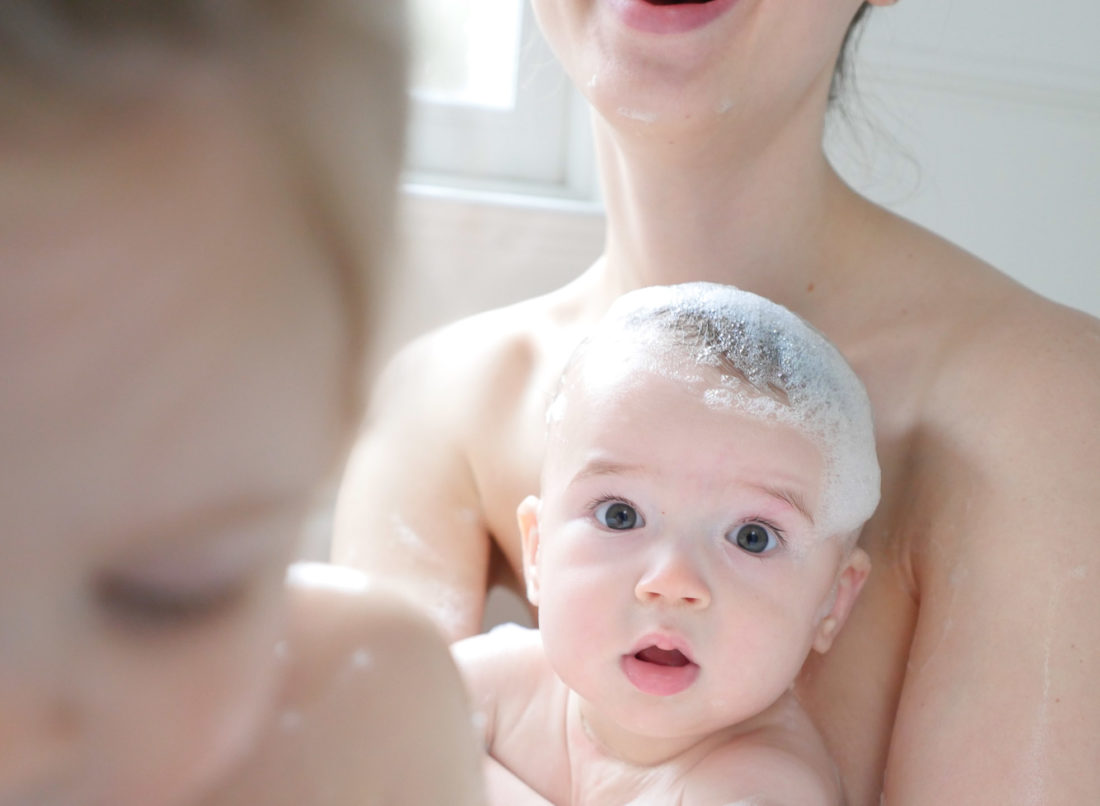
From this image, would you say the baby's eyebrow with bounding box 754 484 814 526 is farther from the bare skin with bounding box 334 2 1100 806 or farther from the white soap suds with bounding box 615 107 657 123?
the white soap suds with bounding box 615 107 657 123

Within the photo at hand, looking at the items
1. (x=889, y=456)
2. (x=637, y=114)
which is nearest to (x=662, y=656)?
(x=889, y=456)

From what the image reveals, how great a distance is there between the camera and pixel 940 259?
3.45 feet

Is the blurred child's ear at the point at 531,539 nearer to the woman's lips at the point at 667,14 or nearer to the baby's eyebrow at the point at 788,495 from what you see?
the baby's eyebrow at the point at 788,495

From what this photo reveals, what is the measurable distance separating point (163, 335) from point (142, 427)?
0.02m

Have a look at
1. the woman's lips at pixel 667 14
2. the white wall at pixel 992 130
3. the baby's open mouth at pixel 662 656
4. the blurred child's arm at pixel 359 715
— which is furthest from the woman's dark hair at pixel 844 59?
the blurred child's arm at pixel 359 715

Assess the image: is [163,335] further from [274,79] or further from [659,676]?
[659,676]

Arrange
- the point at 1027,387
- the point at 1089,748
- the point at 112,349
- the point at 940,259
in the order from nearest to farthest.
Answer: the point at 112,349
the point at 1089,748
the point at 1027,387
the point at 940,259

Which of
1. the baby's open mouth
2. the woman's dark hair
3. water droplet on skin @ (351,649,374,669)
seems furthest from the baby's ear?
water droplet on skin @ (351,649,374,669)

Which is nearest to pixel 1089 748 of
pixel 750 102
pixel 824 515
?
pixel 824 515

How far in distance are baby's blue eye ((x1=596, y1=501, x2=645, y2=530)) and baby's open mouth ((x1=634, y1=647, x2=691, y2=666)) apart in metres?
0.09

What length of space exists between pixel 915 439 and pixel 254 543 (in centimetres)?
78

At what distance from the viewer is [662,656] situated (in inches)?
34.0

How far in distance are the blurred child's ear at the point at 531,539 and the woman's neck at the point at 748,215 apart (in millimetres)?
261

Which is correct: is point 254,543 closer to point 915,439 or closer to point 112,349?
point 112,349
